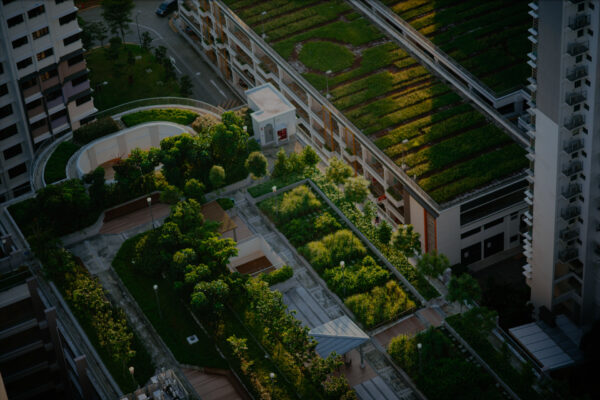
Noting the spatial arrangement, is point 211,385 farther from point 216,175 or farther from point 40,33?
point 40,33

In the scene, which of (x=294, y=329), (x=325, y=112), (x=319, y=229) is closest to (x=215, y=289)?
(x=294, y=329)

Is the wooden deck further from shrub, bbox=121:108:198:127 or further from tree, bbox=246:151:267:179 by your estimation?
shrub, bbox=121:108:198:127

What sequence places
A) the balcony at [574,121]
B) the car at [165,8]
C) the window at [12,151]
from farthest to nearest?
the car at [165,8] < the window at [12,151] < the balcony at [574,121]

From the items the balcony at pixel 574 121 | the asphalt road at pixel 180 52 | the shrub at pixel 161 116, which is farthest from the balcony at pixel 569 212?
the asphalt road at pixel 180 52

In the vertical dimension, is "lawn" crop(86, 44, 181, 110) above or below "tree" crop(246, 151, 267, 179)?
above

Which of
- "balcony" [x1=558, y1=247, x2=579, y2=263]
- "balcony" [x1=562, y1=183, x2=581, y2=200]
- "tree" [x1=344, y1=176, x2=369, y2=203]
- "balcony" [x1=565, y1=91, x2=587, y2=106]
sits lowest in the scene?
"balcony" [x1=558, y1=247, x2=579, y2=263]

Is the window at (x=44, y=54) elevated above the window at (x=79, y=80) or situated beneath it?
situated beneath

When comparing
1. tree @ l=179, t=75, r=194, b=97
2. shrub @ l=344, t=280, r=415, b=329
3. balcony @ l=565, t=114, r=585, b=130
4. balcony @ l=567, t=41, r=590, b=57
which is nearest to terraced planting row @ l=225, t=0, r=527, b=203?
tree @ l=179, t=75, r=194, b=97

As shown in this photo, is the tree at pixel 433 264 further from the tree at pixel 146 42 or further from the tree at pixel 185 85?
the tree at pixel 146 42
